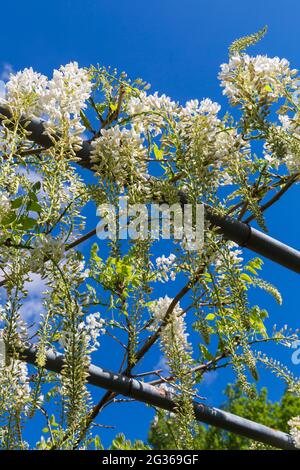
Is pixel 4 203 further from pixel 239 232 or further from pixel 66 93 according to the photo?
pixel 239 232

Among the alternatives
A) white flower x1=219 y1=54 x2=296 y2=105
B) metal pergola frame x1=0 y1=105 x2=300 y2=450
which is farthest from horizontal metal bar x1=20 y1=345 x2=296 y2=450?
white flower x1=219 y1=54 x2=296 y2=105

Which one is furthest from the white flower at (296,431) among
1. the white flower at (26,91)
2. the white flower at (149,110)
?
the white flower at (26,91)

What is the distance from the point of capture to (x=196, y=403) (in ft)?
5.51

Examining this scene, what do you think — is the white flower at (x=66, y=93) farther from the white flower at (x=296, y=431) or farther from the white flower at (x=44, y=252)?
the white flower at (x=296, y=431)

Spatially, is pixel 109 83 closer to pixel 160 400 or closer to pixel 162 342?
pixel 162 342

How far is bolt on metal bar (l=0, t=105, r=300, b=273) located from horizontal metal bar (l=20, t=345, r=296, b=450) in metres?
0.48

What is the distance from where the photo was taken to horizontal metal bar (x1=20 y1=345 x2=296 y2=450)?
4.62 feet

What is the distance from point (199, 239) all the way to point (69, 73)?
19.3 inches

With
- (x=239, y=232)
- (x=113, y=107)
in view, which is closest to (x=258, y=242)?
(x=239, y=232)

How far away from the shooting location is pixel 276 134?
3.66ft

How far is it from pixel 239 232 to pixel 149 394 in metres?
0.59

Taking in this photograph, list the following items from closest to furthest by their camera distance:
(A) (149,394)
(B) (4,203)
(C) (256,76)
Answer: (B) (4,203), (C) (256,76), (A) (149,394)
